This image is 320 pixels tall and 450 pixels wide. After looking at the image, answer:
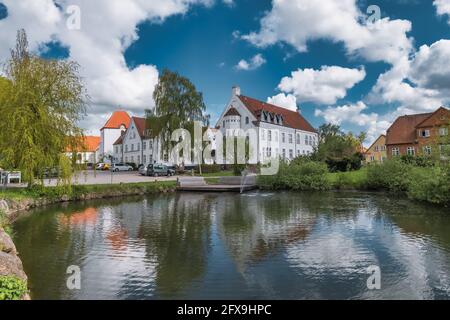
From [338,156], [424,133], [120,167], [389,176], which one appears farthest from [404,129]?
[120,167]

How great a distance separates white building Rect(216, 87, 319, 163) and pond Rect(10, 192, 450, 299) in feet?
107

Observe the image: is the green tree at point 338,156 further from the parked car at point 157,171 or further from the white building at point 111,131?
the white building at point 111,131

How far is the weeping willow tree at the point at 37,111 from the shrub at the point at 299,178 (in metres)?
18.3

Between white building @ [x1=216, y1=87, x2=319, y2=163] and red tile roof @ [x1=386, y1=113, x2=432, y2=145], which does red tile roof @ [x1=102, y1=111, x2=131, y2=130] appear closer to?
white building @ [x1=216, y1=87, x2=319, y2=163]

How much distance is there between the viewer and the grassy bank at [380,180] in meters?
19.1

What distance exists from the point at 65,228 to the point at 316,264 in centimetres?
964

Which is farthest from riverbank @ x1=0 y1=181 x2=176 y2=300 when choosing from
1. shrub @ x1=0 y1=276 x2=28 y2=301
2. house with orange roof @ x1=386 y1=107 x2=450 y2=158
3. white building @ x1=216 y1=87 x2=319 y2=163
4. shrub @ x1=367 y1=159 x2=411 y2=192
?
house with orange roof @ x1=386 y1=107 x2=450 y2=158

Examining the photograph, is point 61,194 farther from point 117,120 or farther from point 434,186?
point 117,120

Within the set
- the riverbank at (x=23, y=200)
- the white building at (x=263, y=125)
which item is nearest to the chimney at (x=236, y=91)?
the white building at (x=263, y=125)

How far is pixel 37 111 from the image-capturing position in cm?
1883

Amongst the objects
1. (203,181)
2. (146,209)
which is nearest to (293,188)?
(203,181)

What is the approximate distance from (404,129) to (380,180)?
33.7 metres

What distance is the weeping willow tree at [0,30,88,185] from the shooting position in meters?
18.1

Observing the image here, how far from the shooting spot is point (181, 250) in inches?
381
